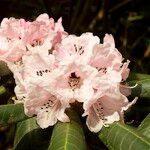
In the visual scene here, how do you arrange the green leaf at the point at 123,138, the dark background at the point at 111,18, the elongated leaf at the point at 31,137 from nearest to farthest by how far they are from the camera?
the green leaf at the point at 123,138
the elongated leaf at the point at 31,137
the dark background at the point at 111,18

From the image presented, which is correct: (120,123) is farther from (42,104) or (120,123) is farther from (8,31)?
(8,31)

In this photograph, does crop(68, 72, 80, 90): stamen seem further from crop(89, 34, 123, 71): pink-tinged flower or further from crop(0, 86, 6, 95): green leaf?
crop(0, 86, 6, 95): green leaf

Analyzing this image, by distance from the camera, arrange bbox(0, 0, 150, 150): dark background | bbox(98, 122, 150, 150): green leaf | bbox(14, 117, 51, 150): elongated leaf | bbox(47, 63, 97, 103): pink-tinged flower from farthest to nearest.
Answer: bbox(0, 0, 150, 150): dark background → bbox(14, 117, 51, 150): elongated leaf → bbox(47, 63, 97, 103): pink-tinged flower → bbox(98, 122, 150, 150): green leaf

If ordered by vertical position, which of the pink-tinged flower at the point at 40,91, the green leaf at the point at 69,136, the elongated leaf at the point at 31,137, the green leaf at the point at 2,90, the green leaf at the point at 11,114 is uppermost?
the pink-tinged flower at the point at 40,91

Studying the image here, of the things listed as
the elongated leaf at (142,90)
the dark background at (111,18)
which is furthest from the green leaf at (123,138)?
the dark background at (111,18)

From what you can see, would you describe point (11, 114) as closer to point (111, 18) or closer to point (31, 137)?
point (31, 137)

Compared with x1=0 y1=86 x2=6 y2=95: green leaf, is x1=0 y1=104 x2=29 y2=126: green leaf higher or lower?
higher

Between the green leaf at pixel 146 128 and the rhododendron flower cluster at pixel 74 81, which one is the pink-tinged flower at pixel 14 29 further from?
the green leaf at pixel 146 128

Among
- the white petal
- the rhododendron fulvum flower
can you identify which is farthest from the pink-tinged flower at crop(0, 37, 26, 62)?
the white petal
